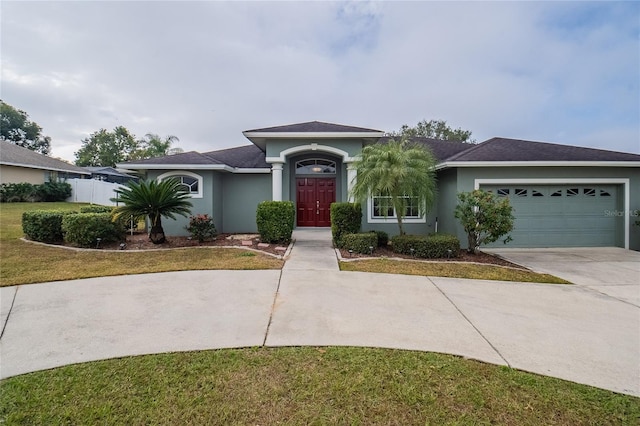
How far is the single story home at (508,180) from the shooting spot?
10664 millimetres

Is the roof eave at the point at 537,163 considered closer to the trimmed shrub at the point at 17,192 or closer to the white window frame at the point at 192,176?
the white window frame at the point at 192,176

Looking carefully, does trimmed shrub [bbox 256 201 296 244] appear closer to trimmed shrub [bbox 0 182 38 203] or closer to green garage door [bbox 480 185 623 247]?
green garage door [bbox 480 185 623 247]

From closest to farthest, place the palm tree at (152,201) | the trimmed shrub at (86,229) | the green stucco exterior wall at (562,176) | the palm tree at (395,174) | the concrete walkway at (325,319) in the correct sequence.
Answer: the concrete walkway at (325,319)
the palm tree at (395,174)
the trimmed shrub at (86,229)
the palm tree at (152,201)
the green stucco exterior wall at (562,176)

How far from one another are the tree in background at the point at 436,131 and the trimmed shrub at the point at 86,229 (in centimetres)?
2857

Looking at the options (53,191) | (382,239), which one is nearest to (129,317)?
(382,239)

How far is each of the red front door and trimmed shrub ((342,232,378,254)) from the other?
171 inches

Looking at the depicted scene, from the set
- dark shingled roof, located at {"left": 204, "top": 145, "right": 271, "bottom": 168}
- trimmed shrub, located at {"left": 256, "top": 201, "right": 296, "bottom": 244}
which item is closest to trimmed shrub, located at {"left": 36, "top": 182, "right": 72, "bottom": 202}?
dark shingled roof, located at {"left": 204, "top": 145, "right": 271, "bottom": 168}

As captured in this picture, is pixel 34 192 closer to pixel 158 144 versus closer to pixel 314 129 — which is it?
pixel 158 144

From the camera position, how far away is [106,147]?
43906 mm

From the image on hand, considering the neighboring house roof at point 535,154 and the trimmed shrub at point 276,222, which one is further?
the neighboring house roof at point 535,154

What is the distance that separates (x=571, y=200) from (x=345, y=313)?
10969mm

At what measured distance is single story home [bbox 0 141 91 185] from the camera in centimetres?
2056

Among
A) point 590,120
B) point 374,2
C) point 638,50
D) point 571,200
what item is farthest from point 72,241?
point 590,120

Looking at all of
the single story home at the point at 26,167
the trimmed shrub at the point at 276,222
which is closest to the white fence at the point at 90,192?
the single story home at the point at 26,167
